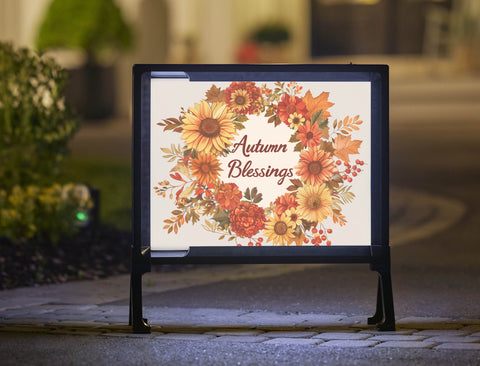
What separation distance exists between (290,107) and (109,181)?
282 inches

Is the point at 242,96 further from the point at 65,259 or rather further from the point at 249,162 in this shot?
the point at 65,259

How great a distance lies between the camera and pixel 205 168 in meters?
6.05

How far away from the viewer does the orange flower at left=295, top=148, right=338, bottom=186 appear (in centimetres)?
607

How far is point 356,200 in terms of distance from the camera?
6074 millimetres

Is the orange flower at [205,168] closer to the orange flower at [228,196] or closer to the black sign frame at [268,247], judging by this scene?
the orange flower at [228,196]

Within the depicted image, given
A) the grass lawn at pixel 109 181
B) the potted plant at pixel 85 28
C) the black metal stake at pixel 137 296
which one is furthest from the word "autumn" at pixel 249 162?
the potted plant at pixel 85 28

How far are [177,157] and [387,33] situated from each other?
24978 mm

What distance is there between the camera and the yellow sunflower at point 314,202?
6.07 metres

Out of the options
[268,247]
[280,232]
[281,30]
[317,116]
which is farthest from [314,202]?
[281,30]

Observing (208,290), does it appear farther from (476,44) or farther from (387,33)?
(387,33)

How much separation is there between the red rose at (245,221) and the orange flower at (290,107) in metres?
0.51

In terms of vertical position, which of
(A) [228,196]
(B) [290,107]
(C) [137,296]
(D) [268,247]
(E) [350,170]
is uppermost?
(B) [290,107]

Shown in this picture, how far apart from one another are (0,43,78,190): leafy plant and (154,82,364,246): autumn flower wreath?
284cm

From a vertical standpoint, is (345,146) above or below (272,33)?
below
